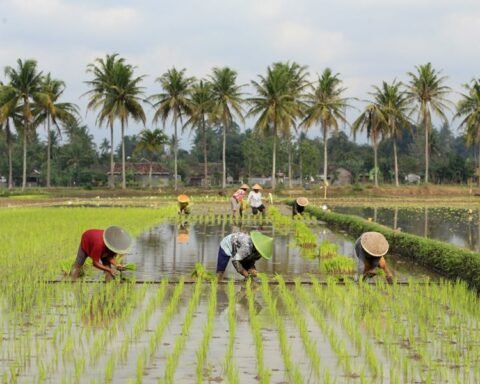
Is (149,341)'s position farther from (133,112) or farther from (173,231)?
(133,112)

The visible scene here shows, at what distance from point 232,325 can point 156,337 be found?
784 mm

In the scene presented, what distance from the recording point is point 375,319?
6.75m

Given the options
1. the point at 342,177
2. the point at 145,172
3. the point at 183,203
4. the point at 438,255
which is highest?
the point at 145,172

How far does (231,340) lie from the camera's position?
5828 millimetres

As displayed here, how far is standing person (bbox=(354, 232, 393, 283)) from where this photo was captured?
8.32 metres

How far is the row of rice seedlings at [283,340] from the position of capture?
4.75 meters

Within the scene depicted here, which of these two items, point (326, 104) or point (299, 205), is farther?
point (326, 104)

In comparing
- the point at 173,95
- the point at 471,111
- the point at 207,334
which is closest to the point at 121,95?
the point at 173,95

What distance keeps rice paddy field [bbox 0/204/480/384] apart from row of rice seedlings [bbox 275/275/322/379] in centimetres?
2

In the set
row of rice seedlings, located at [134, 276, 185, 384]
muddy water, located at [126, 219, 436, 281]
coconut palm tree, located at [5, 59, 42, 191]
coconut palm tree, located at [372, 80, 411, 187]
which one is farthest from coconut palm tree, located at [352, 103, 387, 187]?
row of rice seedlings, located at [134, 276, 185, 384]

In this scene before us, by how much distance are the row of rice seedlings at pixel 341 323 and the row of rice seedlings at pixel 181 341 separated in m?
1.09

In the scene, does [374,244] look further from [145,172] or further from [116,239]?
→ [145,172]

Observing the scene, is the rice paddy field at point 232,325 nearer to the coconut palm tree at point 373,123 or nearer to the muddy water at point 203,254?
the muddy water at point 203,254

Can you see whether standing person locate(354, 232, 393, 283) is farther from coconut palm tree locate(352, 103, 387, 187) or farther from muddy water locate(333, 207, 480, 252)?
coconut palm tree locate(352, 103, 387, 187)
